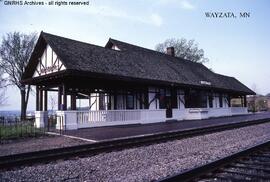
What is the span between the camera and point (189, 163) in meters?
7.14

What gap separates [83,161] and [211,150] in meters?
4.19

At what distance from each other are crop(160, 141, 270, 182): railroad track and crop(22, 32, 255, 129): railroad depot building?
11.3 meters

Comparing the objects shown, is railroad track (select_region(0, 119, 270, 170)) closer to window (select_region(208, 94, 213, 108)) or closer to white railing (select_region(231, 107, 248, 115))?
window (select_region(208, 94, 213, 108))

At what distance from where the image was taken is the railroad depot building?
1727 cm

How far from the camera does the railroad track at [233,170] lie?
514cm

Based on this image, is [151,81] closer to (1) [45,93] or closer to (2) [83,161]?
(1) [45,93]

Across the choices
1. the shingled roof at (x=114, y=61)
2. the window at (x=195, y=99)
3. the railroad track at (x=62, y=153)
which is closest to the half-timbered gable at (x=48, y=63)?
the shingled roof at (x=114, y=61)

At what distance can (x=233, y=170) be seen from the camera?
5.95 m

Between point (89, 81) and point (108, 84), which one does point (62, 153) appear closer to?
point (89, 81)

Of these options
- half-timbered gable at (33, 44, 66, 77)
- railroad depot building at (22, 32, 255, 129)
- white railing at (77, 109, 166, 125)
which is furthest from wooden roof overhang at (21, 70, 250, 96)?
white railing at (77, 109, 166, 125)

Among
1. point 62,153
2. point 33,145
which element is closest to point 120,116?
point 33,145

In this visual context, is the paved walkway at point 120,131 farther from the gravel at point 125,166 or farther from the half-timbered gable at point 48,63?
the half-timbered gable at point 48,63

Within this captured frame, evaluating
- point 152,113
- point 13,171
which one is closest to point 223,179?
point 13,171

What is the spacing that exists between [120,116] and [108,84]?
2.47m
